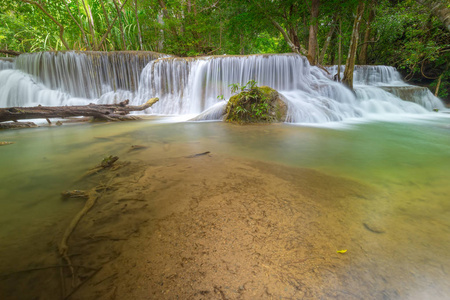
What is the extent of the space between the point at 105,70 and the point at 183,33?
15.9 feet

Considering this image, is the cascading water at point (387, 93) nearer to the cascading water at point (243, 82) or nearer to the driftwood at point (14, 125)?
the cascading water at point (243, 82)

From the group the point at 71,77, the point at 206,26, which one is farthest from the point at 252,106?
the point at 71,77

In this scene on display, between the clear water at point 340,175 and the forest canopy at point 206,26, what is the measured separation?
822 centimetres

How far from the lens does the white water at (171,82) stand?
26.9ft

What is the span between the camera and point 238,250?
38.5 inches

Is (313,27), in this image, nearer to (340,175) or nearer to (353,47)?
(353,47)

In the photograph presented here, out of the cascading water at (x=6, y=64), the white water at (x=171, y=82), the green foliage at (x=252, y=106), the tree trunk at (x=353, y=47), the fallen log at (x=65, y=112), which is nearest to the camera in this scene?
the fallen log at (x=65, y=112)

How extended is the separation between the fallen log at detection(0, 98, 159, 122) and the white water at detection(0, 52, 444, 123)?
315 cm

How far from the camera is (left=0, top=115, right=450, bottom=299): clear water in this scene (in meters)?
0.91

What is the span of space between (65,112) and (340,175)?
21.3 feet

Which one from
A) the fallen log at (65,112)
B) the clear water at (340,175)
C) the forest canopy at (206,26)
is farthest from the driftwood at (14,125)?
the forest canopy at (206,26)

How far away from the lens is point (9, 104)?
805 centimetres

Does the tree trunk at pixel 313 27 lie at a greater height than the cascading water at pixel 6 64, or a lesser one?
greater

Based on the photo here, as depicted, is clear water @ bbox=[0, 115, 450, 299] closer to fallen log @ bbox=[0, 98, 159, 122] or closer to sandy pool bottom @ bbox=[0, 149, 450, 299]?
sandy pool bottom @ bbox=[0, 149, 450, 299]
